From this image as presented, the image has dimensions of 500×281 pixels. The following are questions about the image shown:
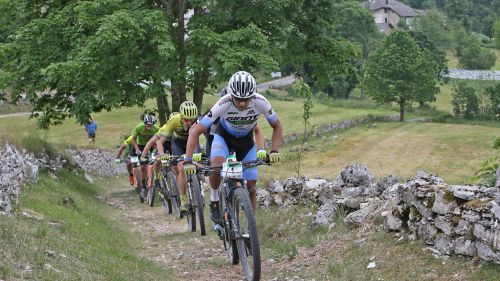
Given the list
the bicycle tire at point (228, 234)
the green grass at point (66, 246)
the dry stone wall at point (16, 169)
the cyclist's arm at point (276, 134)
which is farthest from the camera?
the dry stone wall at point (16, 169)

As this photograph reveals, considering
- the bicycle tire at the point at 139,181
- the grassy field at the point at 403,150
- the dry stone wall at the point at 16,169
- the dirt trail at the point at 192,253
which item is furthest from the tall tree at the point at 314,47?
the grassy field at the point at 403,150

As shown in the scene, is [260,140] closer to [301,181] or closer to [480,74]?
[301,181]

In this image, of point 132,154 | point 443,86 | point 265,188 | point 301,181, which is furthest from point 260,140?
point 443,86

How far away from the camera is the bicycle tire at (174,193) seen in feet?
45.7

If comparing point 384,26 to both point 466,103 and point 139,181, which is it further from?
point 139,181

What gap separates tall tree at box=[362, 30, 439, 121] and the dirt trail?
70.9 m

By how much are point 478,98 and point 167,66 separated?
72.7 m

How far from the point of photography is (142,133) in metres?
17.0

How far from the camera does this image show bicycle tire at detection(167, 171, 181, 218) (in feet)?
45.7

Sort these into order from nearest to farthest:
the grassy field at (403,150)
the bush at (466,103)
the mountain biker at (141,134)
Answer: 1. the mountain biker at (141,134)
2. the grassy field at (403,150)
3. the bush at (466,103)

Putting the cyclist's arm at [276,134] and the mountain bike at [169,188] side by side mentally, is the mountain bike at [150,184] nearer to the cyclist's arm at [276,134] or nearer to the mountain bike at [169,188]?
the mountain bike at [169,188]

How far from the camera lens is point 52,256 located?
303 inches

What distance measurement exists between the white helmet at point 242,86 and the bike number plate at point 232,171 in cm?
90

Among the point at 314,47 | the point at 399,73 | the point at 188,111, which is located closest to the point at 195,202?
the point at 188,111
